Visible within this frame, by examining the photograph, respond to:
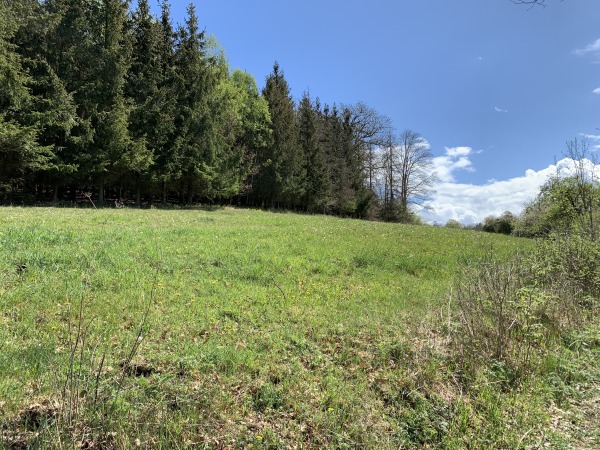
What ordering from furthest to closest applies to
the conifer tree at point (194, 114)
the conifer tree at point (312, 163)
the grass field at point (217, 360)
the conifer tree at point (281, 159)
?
the conifer tree at point (312, 163) < the conifer tree at point (281, 159) < the conifer tree at point (194, 114) < the grass field at point (217, 360)

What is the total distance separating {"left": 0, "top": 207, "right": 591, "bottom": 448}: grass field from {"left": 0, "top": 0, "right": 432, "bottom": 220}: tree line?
1608 cm

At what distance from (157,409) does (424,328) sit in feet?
14.7

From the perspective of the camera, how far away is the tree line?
2041 centimetres

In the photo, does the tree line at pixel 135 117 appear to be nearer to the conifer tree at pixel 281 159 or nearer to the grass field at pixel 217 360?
the conifer tree at pixel 281 159

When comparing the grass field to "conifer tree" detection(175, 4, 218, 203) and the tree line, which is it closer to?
the tree line

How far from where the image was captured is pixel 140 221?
13.9m

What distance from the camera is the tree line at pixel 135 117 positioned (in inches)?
803

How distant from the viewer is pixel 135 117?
84.1 feet

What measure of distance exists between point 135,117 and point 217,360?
25.8m

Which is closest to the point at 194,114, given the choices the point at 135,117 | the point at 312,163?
the point at 135,117

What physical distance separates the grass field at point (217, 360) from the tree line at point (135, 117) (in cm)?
1608

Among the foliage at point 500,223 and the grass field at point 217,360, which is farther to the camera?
the foliage at point 500,223

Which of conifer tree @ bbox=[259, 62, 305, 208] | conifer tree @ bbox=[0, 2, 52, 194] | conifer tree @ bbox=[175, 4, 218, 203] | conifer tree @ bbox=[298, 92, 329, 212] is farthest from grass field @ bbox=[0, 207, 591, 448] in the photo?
conifer tree @ bbox=[298, 92, 329, 212]

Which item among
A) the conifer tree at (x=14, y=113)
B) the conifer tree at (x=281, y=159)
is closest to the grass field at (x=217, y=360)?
the conifer tree at (x=14, y=113)
